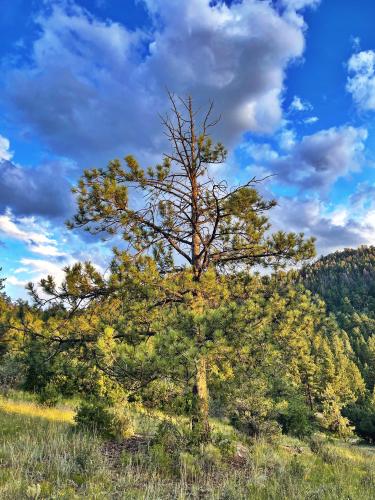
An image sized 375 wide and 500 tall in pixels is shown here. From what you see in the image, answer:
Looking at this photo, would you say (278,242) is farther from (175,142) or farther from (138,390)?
(138,390)

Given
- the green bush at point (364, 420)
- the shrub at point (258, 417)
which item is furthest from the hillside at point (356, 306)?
the shrub at point (258, 417)

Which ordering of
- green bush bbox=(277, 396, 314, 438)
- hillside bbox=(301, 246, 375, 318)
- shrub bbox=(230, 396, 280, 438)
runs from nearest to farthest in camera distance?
shrub bbox=(230, 396, 280, 438)
green bush bbox=(277, 396, 314, 438)
hillside bbox=(301, 246, 375, 318)

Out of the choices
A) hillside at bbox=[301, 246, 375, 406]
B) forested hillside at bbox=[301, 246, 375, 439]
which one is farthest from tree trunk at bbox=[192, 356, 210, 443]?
hillside at bbox=[301, 246, 375, 406]

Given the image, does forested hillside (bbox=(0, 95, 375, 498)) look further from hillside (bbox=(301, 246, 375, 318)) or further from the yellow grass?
hillside (bbox=(301, 246, 375, 318))

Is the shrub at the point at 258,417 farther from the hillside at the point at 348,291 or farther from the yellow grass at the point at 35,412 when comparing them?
the hillside at the point at 348,291

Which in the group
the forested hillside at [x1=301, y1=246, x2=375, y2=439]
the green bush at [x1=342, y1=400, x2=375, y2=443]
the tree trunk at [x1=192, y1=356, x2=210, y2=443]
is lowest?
the green bush at [x1=342, y1=400, x2=375, y2=443]

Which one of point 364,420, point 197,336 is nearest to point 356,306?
point 364,420

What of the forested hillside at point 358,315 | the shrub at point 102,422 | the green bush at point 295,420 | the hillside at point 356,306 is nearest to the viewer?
the shrub at point 102,422

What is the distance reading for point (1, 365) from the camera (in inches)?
701

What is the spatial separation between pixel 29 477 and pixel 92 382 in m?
6.07

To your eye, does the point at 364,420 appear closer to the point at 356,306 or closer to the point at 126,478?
the point at 126,478

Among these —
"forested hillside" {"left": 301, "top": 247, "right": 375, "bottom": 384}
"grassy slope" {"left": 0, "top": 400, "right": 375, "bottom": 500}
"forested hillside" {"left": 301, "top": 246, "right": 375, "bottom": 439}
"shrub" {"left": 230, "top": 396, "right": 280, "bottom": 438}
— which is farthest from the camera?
"forested hillside" {"left": 301, "top": 247, "right": 375, "bottom": 384}

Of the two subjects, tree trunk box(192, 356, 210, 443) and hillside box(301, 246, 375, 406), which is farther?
hillside box(301, 246, 375, 406)

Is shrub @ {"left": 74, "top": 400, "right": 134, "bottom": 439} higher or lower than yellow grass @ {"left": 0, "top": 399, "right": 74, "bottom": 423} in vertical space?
higher
